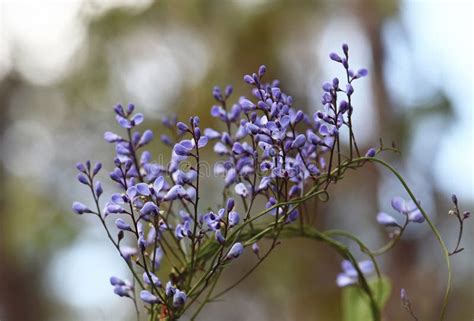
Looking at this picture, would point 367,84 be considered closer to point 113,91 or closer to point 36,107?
point 113,91

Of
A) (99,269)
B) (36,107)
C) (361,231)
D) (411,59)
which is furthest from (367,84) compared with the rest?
(36,107)

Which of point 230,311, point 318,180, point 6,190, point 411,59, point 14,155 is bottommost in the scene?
point 318,180

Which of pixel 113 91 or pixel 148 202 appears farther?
pixel 113 91

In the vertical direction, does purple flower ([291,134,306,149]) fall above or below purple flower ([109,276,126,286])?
above

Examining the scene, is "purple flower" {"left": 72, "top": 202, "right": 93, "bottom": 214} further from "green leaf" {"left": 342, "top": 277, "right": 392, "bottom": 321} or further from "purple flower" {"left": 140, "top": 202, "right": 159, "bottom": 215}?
"green leaf" {"left": 342, "top": 277, "right": 392, "bottom": 321}

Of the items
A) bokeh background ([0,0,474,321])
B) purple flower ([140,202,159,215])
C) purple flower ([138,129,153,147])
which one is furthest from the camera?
bokeh background ([0,0,474,321])

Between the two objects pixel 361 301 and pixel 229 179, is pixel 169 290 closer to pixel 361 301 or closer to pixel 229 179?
pixel 229 179

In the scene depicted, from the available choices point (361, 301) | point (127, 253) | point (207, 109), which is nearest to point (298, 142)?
point (127, 253)

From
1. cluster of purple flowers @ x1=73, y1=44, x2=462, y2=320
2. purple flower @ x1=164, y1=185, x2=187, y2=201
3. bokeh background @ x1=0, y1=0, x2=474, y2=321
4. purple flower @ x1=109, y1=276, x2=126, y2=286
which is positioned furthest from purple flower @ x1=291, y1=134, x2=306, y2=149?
bokeh background @ x1=0, y1=0, x2=474, y2=321
